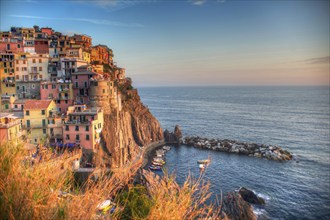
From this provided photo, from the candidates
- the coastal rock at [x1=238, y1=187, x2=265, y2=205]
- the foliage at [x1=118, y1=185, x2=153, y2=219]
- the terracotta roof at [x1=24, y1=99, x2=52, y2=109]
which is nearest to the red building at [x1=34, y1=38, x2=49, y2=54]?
the terracotta roof at [x1=24, y1=99, x2=52, y2=109]

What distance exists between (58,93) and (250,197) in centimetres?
3942

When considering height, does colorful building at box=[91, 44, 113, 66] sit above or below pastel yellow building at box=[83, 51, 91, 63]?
above

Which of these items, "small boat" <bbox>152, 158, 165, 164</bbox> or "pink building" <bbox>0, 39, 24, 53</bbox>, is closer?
"small boat" <bbox>152, 158, 165, 164</bbox>

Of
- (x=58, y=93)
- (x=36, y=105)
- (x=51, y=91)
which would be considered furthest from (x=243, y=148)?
(x=36, y=105)

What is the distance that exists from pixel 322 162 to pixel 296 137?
2180 centimetres

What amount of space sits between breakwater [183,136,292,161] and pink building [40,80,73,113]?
111ft

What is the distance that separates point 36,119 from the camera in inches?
1607

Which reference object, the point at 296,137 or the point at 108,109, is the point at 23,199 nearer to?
the point at 108,109

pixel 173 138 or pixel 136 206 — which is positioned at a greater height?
pixel 136 206

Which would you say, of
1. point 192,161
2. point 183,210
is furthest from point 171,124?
point 183,210

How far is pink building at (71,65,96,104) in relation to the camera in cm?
4984

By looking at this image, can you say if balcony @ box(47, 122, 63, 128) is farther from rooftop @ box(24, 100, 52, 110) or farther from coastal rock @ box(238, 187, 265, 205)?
coastal rock @ box(238, 187, 265, 205)

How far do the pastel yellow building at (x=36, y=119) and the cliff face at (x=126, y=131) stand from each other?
9.96 m

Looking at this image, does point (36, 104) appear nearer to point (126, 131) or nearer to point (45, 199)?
point (126, 131)
